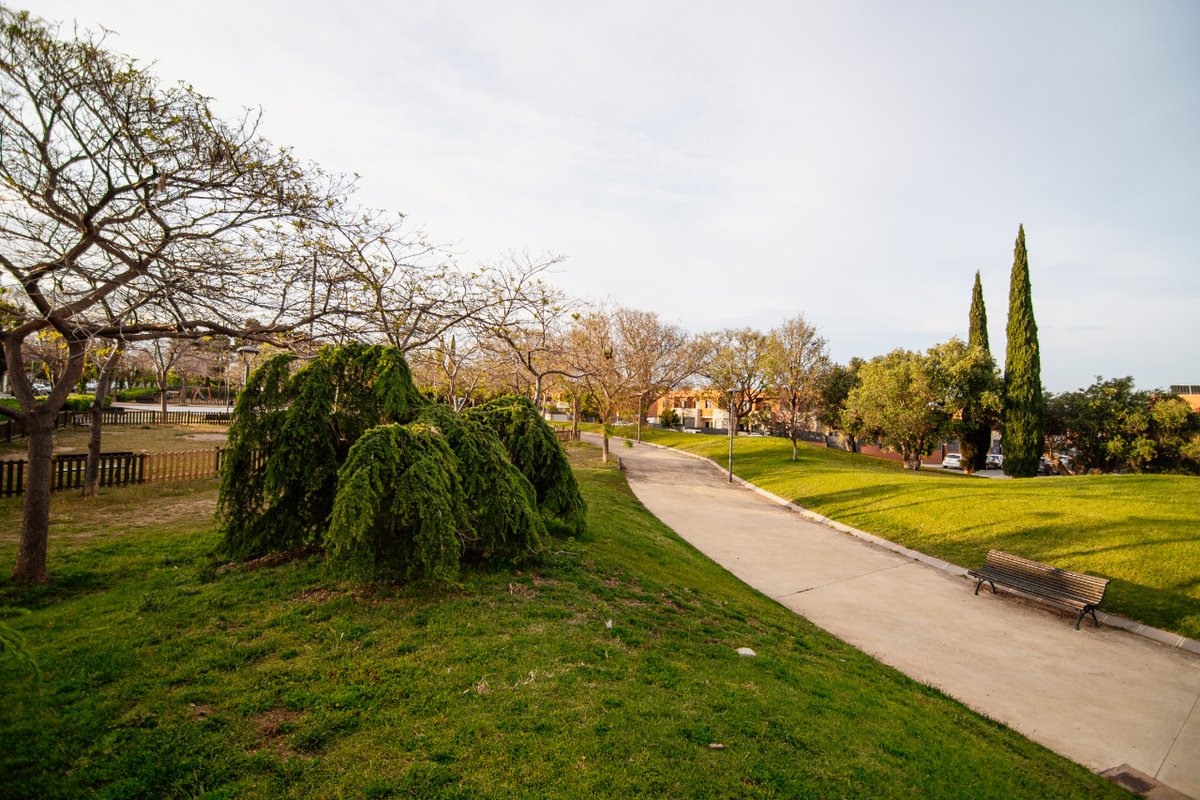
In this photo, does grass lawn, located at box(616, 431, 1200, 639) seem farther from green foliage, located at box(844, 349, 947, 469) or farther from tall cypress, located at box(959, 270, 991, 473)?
tall cypress, located at box(959, 270, 991, 473)

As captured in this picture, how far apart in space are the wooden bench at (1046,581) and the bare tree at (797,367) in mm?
25679

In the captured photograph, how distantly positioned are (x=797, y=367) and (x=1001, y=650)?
31.4m

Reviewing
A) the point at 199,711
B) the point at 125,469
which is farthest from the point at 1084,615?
the point at 125,469

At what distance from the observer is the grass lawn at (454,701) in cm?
330

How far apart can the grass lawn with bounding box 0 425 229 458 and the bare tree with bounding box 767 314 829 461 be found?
31.6 m

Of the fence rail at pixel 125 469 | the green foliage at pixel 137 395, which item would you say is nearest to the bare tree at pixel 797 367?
the fence rail at pixel 125 469

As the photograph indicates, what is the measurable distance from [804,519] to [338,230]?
50.3 feet

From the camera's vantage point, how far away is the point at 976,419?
27.6m

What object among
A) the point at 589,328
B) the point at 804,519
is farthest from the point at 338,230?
the point at 589,328

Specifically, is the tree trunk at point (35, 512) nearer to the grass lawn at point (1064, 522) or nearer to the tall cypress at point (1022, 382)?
the grass lawn at point (1064, 522)

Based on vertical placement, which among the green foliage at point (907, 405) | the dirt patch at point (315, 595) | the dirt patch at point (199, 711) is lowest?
the dirt patch at point (199, 711)

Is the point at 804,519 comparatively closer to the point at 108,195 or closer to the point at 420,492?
the point at 420,492

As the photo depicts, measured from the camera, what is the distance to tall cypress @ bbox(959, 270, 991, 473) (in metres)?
27.4

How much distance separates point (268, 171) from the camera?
6.75m
